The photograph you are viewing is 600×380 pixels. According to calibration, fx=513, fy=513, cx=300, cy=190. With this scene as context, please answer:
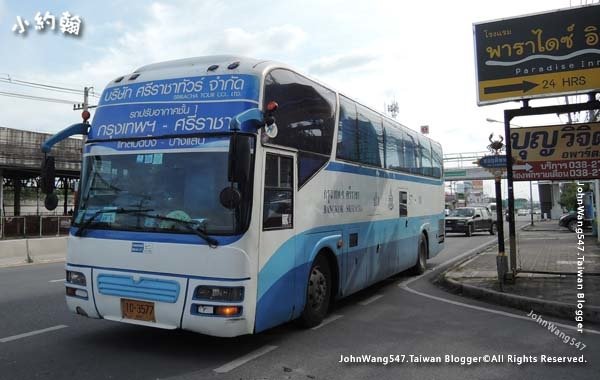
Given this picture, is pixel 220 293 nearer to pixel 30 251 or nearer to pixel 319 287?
pixel 319 287

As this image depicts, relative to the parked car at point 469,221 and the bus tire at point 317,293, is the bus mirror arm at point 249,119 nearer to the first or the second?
the bus tire at point 317,293

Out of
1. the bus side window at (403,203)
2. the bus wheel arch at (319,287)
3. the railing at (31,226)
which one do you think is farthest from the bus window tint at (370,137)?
the railing at (31,226)

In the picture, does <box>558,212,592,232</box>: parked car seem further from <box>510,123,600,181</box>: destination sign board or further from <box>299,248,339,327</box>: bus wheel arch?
<box>299,248,339,327</box>: bus wheel arch

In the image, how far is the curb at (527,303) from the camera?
25.5 feet

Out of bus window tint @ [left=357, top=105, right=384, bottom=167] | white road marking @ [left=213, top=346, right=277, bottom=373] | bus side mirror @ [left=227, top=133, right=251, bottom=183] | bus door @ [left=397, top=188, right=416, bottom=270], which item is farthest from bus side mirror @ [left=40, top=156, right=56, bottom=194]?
bus door @ [left=397, top=188, right=416, bottom=270]

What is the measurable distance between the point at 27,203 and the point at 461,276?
2954 inches

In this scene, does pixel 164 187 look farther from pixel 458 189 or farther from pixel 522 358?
pixel 458 189

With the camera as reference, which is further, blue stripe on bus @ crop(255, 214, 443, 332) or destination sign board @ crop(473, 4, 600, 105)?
destination sign board @ crop(473, 4, 600, 105)

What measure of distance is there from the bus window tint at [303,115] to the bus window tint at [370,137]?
4.06 feet

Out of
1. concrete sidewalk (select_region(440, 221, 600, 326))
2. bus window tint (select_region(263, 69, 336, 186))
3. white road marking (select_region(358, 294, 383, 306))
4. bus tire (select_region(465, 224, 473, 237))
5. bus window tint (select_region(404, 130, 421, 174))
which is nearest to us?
bus window tint (select_region(263, 69, 336, 186))

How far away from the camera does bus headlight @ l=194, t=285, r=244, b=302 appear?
17.6ft

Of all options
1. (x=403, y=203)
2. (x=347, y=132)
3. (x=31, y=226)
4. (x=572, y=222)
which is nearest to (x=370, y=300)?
(x=403, y=203)

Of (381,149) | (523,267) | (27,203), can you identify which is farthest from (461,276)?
(27,203)

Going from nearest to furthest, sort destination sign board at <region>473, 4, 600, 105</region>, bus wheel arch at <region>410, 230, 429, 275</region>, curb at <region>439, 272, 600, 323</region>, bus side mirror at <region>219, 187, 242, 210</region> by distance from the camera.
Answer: bus side mirror at <region>219, 187, 242, 210</region>, curb at <region>439, 272, 600, 323</region>, destination sign board at <region>473, 4, 600, 105</region>, bus wheel arch at <region>410, 230, 429, 275</region>
